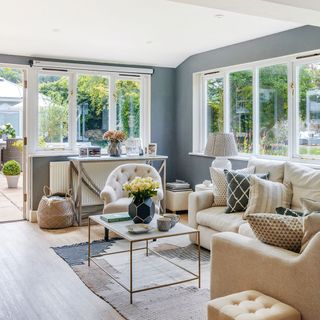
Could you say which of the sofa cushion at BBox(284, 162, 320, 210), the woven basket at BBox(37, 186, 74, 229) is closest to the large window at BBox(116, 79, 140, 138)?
the woven basket at BBox(37, 186, 74, 229)

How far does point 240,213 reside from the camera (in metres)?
4.25

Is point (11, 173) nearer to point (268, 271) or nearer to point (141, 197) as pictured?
point (141, 197)

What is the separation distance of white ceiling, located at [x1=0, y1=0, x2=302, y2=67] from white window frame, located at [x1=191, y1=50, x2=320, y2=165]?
36 centimetres

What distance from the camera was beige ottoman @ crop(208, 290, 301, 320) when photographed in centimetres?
214

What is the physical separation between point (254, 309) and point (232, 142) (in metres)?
3.10

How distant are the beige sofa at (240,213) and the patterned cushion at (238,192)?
78 millimetres

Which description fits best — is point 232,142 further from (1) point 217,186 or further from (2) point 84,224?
(2) point 84,224

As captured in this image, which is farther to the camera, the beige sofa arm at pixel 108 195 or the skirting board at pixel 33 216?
the skirting board at pixel 33 216

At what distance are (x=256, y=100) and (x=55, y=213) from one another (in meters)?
3.04

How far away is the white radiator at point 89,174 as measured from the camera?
5969 millimetres

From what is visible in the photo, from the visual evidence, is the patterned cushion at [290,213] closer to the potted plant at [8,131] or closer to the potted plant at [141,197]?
the potted plant at [141,197]

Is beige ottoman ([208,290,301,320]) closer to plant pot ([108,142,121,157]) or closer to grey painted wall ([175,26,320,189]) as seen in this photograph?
grey painted wall ([175,26,320,189])

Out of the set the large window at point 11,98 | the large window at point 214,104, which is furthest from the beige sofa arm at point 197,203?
the large window at point 11,98

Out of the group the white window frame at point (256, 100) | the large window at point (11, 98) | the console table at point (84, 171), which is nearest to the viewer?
the white window frame at point (256, 100)
